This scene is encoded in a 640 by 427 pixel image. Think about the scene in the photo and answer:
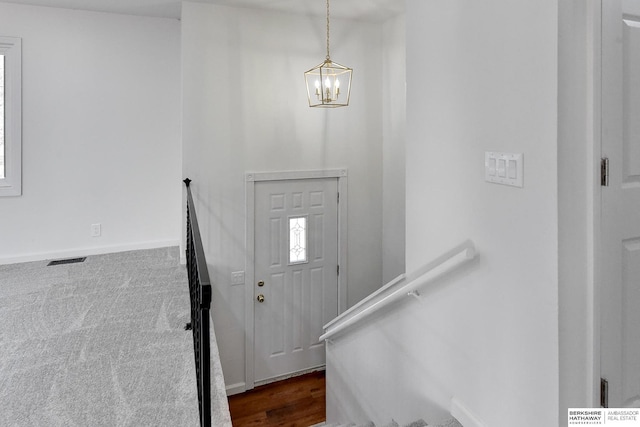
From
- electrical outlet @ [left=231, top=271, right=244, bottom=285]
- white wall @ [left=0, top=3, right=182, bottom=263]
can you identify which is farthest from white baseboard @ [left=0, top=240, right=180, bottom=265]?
electrical outlet @ [left=231, top=271, right=244, bottom=285]

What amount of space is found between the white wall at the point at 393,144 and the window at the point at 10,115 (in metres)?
3.60

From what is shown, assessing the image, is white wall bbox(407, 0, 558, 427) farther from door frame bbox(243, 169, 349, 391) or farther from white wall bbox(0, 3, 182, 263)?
white wall bbox(0, 3, 182, 263)

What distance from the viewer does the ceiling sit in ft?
11.8

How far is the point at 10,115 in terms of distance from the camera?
362 cm

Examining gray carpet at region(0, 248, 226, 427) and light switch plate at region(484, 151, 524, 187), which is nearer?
light switch plate at region(484, 151, 524, 187)

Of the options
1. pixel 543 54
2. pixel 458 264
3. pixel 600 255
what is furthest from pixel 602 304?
pixel 543 54

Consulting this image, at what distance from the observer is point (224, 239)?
3.98m

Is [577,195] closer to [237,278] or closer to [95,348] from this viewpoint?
[95,348]

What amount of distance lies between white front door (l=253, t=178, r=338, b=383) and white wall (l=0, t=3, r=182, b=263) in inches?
41.7

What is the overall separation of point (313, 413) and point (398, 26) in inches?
157

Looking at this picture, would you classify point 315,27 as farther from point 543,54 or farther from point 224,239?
point 543,54

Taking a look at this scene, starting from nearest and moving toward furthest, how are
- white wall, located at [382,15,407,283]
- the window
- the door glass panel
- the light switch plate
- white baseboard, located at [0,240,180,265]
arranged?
the light switch plate < the window < white baseboard, located at [0,240,180,265] < white wall, located at [382,15,407,283] < the door glass panel

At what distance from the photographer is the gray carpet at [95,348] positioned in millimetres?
1729

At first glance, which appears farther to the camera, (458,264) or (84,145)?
(84,145)
